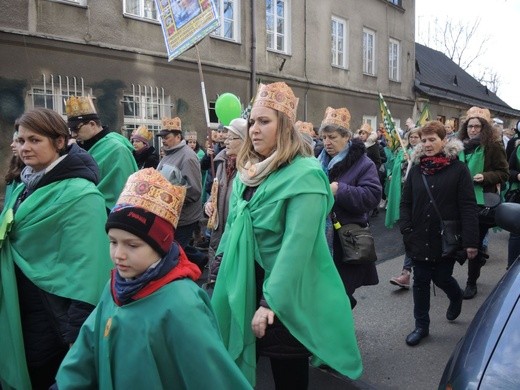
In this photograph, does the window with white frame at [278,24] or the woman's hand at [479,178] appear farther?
the window with white frame at [278,24]

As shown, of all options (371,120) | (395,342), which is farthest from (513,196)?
(371,120)

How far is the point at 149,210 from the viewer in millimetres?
1913

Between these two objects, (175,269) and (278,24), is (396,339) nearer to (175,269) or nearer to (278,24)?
(175,269)

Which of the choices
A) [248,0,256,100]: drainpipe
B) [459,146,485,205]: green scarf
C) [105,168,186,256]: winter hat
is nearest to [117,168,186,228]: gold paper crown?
[105,168,186,256]: winter hat

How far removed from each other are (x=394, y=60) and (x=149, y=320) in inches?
870

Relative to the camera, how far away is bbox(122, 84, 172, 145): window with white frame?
37.3ft

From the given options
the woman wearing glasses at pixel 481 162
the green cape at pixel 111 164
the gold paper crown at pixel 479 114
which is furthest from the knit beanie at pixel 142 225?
the gold paper crown at pixel 479 114

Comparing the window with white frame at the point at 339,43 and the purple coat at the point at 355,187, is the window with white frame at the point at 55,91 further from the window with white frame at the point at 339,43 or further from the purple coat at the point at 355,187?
the window with white frame at the point at 339,43

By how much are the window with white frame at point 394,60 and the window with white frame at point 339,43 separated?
3.86 metres

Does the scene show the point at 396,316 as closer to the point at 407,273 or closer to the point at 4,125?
the point at 407,273

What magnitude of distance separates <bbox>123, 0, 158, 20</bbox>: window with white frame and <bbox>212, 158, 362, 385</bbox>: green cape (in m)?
9.94

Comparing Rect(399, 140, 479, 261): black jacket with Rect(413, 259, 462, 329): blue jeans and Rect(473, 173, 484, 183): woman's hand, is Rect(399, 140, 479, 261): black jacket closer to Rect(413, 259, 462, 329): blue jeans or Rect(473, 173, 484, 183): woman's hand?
Rect(413, 259, 462, 329): blue jeans

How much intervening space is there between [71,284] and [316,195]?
128 cm

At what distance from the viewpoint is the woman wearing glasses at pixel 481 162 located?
17.9 ft
